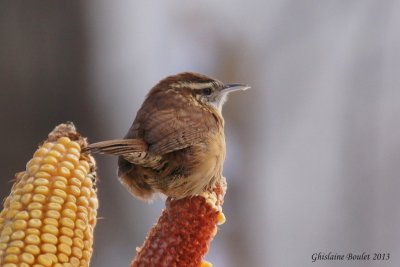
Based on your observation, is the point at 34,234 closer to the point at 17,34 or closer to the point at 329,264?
the point at 17,34

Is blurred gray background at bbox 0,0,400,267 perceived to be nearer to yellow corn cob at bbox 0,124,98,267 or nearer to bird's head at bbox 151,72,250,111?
bird's head at bbox 151,72,250,111

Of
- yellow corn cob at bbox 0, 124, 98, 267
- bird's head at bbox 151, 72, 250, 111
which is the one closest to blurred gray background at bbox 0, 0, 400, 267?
A: bird's head at bbox 151, 72, 250, 111

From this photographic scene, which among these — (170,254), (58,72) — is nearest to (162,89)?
Result: (170,254)

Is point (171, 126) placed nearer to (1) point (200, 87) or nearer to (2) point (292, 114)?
(1) point (200, 87)

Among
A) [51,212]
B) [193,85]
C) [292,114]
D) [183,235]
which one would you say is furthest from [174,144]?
[292,114]

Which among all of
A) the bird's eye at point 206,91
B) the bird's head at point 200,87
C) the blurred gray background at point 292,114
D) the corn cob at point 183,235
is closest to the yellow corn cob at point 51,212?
the corn cob at point 183,235

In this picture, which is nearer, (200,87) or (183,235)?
(183,235)
